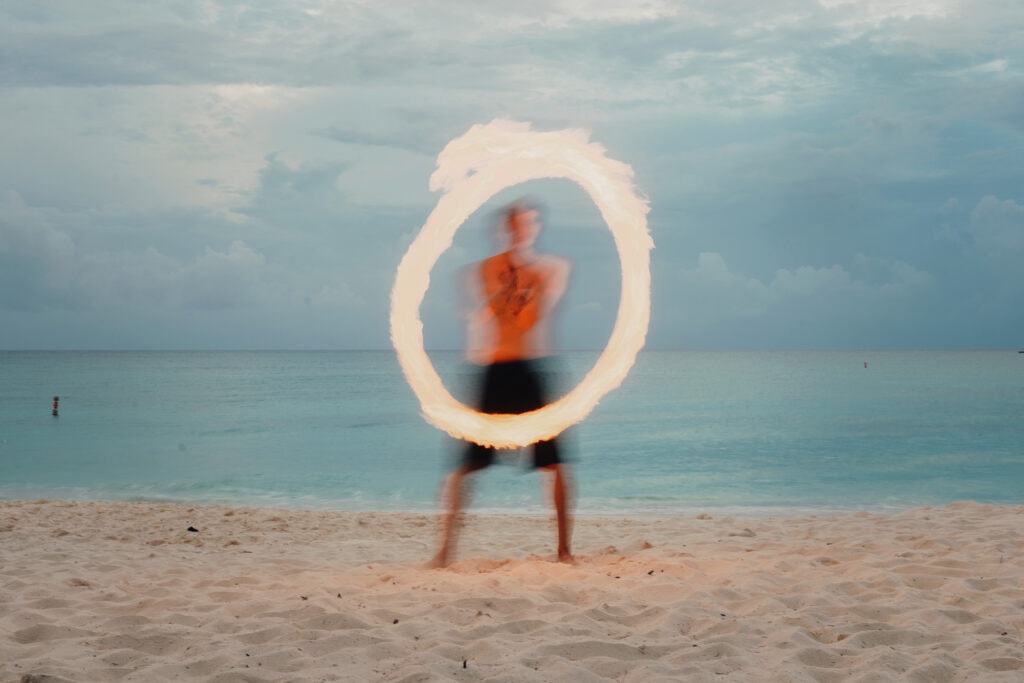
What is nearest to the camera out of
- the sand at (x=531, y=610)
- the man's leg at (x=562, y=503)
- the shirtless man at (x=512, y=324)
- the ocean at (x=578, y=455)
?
the sand at (x=531, y=610)

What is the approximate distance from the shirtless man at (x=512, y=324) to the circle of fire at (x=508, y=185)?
496 millimetres

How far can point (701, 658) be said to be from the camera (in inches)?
164

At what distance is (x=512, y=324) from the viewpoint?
6.10 meters

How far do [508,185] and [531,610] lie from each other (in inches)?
136

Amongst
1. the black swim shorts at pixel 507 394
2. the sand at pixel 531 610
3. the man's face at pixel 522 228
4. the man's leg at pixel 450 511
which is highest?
the man's face at pixel 522 228

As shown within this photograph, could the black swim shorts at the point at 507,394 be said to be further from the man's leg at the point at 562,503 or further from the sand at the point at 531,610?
→ the sand at the point at 531,610

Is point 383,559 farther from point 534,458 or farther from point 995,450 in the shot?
point 995,450

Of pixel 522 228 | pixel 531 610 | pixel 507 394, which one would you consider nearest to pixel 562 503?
pixel 507 394

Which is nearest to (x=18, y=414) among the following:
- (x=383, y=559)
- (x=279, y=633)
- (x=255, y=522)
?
(x=255, y=522)

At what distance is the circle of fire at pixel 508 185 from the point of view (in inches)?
262

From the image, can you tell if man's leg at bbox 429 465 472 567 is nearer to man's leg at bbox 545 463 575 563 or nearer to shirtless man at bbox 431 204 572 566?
shirtless man at bbox 431 204 572 566

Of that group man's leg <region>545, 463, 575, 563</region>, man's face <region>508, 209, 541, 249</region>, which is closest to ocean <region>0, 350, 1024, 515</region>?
man's leg <region>545, 463, 575, 563</region>

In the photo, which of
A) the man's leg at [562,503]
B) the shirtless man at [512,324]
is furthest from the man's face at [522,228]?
the man's leg at [562,503]

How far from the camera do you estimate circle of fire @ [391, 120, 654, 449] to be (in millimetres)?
6648
